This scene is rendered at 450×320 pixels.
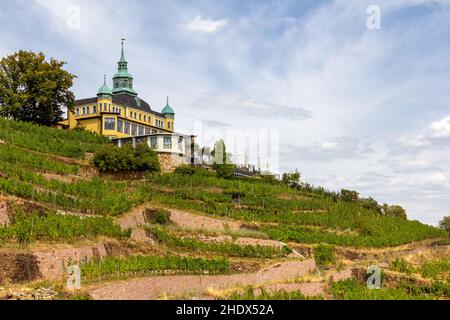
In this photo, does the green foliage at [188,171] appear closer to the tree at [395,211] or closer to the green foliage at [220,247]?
the green foliage at [220,247]

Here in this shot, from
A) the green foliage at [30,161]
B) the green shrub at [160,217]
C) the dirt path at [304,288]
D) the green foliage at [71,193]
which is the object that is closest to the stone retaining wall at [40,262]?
the green foliage at [71,193]

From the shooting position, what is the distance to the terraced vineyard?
80.6ft

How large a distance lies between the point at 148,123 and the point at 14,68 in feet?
56.4

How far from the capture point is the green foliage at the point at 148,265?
24.2m

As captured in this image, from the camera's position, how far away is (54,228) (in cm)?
2672

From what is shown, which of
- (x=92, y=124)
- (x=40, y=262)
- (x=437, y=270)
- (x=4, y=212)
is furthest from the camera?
(x=92, y=124)

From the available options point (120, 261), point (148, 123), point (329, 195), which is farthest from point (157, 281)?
point (148, 123)

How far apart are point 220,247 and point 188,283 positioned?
6069 mm

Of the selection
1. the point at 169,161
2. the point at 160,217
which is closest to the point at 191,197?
the point at 160,217

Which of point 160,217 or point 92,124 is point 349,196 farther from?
point 92,124

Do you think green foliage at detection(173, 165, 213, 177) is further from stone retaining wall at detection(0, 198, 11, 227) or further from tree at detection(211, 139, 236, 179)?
stone retaining wall at detection(0, 198, 11, 227)
